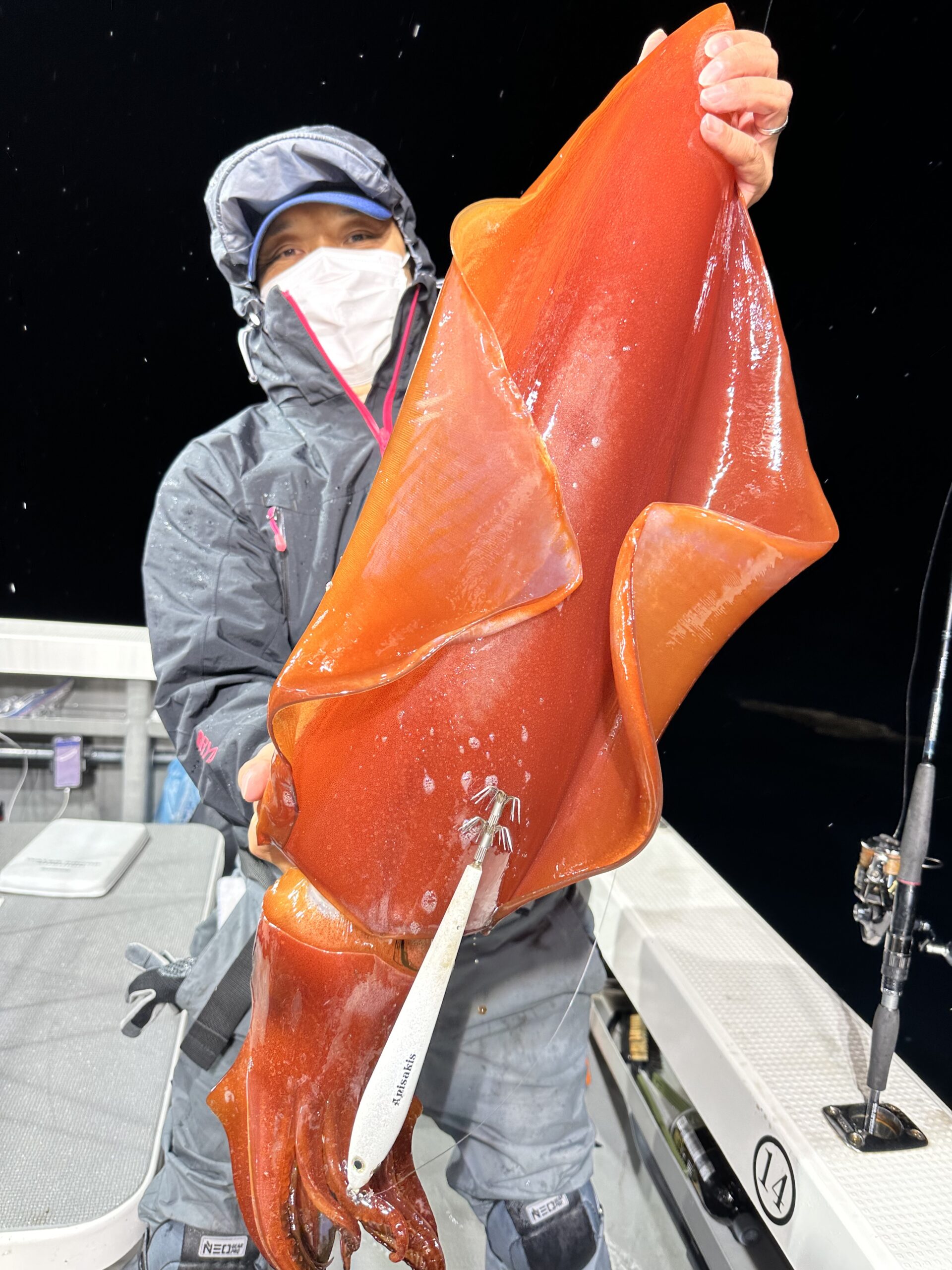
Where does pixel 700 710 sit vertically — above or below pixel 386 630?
below

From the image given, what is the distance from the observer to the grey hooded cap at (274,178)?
151 centimetres

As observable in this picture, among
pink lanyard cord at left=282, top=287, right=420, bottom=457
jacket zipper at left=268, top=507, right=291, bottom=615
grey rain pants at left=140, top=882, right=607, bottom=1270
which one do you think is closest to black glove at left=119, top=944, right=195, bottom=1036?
grey rain pants at left=140, top=882, right=607, bottom=1270

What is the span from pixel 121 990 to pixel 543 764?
6.42ft

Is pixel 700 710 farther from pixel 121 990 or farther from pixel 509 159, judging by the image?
pixel 121 990

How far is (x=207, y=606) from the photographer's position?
1297 mm

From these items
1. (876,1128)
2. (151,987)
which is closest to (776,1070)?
(876,1128)

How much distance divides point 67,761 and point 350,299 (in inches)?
112

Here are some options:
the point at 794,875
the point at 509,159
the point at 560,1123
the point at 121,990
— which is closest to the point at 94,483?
the point at 509,159

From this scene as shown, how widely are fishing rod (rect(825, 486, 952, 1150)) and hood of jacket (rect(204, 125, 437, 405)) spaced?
1285 millimetres

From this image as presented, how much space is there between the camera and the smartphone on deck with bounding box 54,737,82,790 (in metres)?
3.49

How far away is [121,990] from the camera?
206 centimetres

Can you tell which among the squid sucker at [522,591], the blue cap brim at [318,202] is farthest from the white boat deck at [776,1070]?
the blue cap brim at [318,202]

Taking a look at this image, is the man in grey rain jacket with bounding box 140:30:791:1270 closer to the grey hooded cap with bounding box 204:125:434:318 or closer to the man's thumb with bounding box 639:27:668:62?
the grey hooded cap with bounding box 204:125:434:318

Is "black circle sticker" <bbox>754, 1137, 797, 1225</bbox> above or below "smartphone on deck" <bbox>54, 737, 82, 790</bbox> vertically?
above
